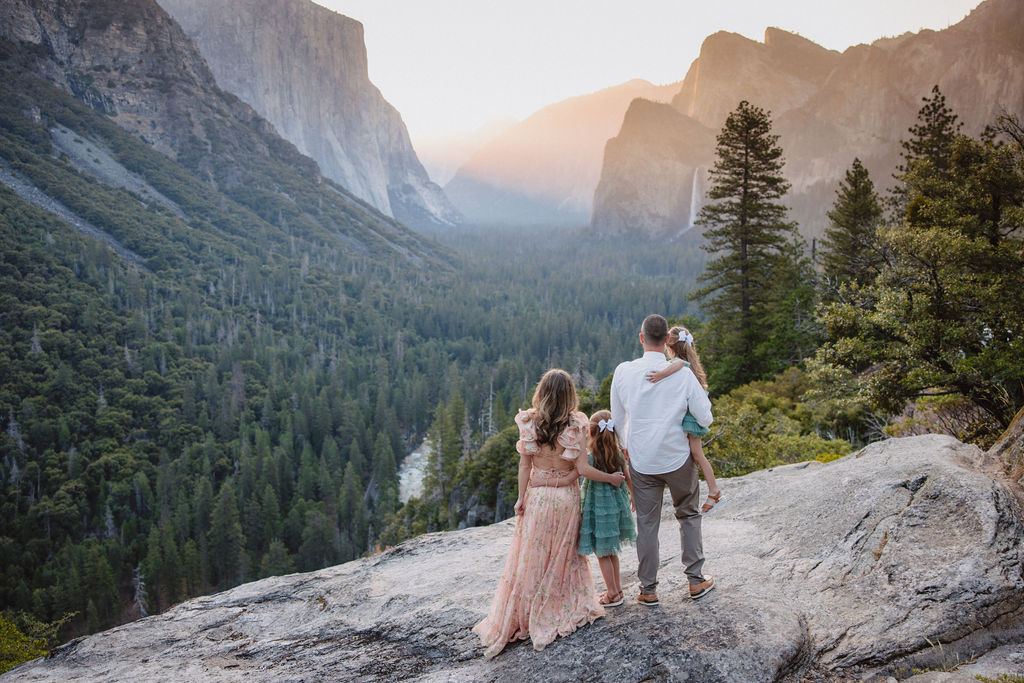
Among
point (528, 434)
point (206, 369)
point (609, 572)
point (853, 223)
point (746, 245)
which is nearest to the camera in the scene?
point (528, 434)

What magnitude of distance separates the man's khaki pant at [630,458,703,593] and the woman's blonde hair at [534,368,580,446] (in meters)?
0.83

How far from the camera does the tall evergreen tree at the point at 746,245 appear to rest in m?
28.8

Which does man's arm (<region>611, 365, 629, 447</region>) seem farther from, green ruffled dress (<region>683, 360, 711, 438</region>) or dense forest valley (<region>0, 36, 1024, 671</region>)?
dense forest valley (<region>0, 36, 1024, 671</region>)

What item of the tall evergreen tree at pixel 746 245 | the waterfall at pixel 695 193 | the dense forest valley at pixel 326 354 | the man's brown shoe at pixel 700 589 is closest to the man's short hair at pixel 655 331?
the man's brown shoe at pixel 700 589

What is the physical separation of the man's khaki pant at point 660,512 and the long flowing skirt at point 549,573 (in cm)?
57

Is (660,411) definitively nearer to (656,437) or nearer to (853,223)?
(656,437)

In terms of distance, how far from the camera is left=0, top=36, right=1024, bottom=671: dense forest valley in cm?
1362

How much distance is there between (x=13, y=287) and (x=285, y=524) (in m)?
54.3

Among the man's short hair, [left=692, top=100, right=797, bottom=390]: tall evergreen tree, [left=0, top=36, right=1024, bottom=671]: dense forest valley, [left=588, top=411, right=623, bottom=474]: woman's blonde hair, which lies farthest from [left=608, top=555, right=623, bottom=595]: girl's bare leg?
[left=692, top=100, right=797, bottom=390]: tall evergreen tree

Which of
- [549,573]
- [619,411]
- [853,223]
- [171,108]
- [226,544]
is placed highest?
[171,108]

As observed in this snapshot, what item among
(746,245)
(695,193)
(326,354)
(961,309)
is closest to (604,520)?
(961,309)

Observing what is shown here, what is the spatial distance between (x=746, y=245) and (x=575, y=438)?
27735mm

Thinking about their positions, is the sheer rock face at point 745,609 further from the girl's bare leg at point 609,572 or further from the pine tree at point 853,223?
the pine tree at point 853,223

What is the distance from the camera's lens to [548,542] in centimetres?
559
